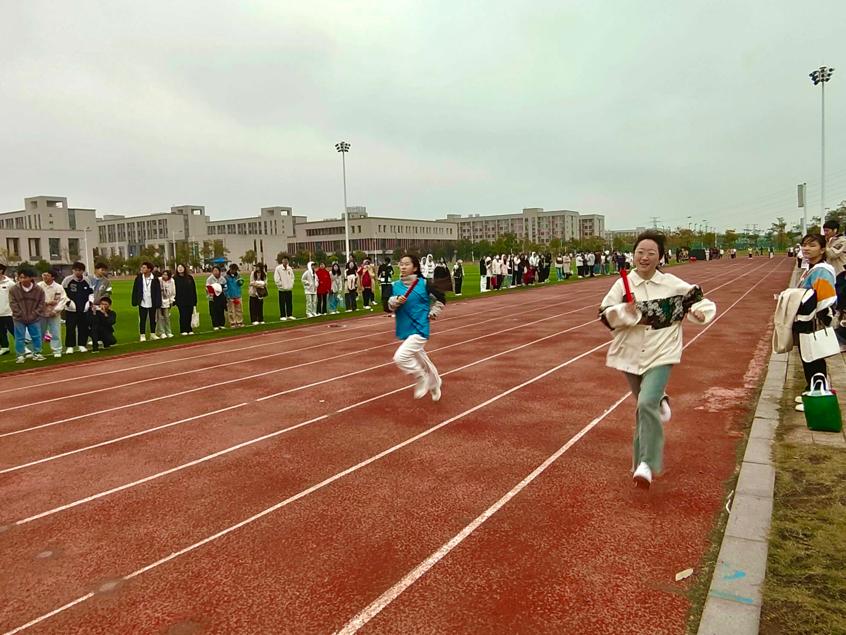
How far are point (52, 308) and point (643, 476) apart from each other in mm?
12183

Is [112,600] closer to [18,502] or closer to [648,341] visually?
[18,502]

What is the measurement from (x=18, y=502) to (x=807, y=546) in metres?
5.74

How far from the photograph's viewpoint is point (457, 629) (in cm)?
302

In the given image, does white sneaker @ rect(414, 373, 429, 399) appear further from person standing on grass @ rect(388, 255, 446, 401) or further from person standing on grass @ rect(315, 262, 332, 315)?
person standing on grass @ rect(315, 262, 332, 315)

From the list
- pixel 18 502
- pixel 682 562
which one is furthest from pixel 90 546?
pixel 682 562

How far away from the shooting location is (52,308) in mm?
12320

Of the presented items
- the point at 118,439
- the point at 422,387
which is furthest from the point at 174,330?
the point at 422,387

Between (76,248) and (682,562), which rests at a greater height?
(76,248)

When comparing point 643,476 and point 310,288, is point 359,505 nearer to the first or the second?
point 643,476

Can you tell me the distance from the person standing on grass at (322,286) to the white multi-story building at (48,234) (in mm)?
74279

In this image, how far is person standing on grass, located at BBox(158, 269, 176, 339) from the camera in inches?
600

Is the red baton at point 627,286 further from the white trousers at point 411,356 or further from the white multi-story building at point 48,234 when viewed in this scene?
the white multi-story building at point 48,234

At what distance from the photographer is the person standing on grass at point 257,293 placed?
17250 mm

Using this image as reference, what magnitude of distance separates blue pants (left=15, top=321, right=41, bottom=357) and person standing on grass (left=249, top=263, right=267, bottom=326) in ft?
18.8
